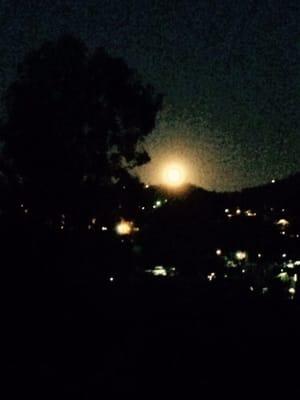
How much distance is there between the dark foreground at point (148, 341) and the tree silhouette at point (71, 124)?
12.0 meters

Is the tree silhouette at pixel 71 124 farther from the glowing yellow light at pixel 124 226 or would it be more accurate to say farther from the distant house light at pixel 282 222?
the distant house light at pixel 282 222

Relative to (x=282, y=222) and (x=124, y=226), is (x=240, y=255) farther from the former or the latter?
(x=124, y=226)

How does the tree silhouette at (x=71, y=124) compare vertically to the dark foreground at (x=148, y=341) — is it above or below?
above

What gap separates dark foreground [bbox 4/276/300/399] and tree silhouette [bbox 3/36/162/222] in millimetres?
11972

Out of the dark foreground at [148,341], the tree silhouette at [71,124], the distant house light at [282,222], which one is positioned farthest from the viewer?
the distant house light at [282,222]

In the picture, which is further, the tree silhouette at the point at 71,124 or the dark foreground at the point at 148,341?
the tree silhouette at the point at 71,124

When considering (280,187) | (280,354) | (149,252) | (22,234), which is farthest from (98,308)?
(280,187)

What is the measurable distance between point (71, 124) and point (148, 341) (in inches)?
631

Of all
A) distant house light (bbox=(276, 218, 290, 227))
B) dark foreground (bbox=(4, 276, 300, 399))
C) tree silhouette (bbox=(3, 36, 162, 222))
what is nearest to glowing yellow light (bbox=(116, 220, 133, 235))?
tree silhouette (bbox=(3, 36, 162, 222))

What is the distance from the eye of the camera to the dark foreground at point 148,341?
1033 cm

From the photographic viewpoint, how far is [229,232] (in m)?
28.8

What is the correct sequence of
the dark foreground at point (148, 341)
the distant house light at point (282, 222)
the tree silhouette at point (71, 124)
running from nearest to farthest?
the dark foreground at point (148, 341)
the tree silhouette at point (71, 124)
the distant house light at point (282, 222)

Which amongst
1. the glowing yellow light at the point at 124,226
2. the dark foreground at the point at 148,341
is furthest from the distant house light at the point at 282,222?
the dark foreground at the point at 148,341

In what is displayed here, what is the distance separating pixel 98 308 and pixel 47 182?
42.7 feet
